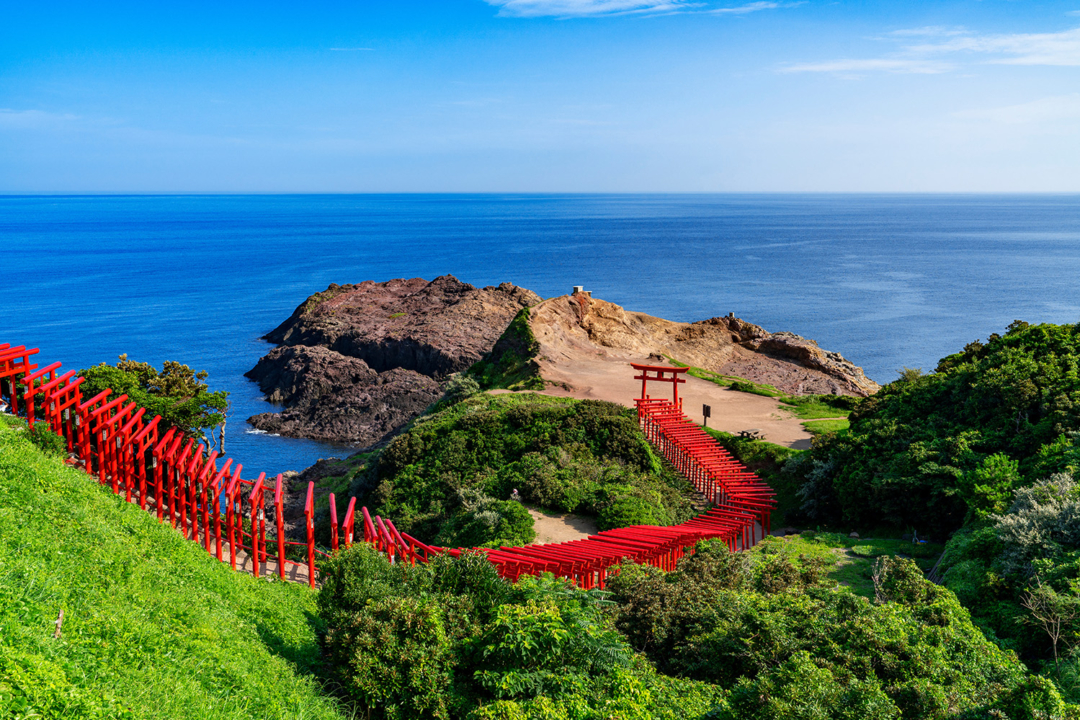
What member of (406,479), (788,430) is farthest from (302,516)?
(788,430)

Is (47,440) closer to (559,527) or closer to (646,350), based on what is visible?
(559,527)

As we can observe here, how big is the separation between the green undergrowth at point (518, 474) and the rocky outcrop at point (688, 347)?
37.8ft

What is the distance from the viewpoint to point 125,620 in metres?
9.28

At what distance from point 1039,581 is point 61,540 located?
1513 centimetres

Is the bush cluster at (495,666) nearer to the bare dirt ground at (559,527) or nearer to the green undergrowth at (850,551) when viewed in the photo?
the green undergrowth at (850,551)

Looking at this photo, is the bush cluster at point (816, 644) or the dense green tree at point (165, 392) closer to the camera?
the bush cluster at point (816, 644)

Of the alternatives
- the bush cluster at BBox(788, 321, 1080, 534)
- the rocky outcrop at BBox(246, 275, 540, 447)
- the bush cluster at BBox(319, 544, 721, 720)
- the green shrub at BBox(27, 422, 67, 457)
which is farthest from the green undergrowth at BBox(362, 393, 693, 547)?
the rocky outcrop at BBox(246, 275, 540, 447)

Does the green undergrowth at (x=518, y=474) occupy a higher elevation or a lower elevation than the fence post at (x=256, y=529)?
lower

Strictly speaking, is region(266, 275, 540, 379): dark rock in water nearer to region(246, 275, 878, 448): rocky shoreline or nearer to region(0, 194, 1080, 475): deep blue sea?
region(246, 275, 878, 448): rocky shoreline

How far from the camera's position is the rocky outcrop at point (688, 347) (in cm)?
4334

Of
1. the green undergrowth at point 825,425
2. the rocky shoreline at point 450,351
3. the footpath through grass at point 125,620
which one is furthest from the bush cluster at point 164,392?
the green undergrowth at point 825,425

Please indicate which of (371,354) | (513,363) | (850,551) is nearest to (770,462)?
(850,551)

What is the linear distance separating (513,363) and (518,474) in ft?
54.6

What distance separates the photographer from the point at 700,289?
363 feet
